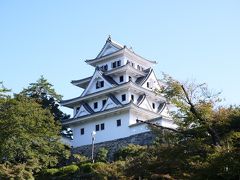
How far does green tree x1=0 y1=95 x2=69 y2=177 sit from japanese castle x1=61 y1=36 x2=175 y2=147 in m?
7.89

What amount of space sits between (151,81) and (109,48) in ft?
16.7

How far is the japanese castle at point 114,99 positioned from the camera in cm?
3590

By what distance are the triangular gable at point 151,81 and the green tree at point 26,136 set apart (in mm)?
12158

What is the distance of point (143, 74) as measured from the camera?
1566 inches

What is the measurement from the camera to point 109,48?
135 ft

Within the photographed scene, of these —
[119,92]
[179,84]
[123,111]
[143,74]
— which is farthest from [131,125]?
[179,84]

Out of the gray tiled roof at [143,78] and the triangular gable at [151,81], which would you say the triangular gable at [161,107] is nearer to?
the triangular gable at [151,81]

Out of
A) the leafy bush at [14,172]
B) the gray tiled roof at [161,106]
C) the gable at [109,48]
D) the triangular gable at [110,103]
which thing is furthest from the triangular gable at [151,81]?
the leafy bush at [14,172]

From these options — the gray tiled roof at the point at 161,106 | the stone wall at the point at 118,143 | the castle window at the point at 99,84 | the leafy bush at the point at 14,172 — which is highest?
the castle window at the point at 99,84

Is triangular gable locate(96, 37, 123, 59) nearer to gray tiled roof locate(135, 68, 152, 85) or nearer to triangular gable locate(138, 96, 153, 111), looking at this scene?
gray tiled roof locate(135, 68, 152, 85)

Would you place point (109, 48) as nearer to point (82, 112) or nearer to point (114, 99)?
point (114, 99)

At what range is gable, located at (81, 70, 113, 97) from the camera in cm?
3869

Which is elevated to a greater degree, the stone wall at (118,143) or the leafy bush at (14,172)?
the stone wall at (118,143)

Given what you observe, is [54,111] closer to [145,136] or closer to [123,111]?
[123,111]
